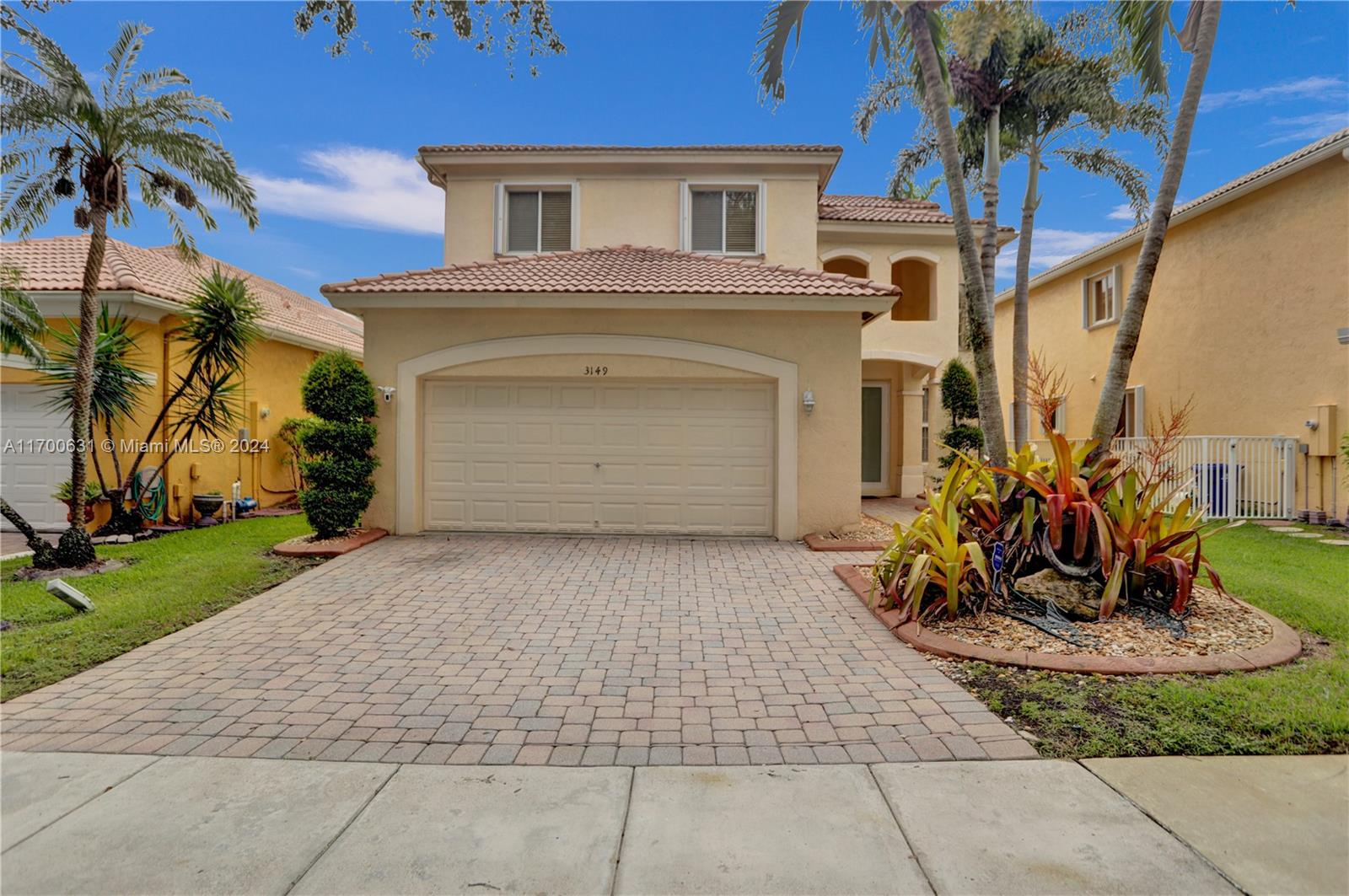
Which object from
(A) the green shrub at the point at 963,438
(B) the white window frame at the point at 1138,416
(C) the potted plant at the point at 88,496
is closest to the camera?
(C) the potted plant at the point at 88,496

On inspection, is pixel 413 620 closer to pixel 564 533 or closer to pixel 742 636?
pixel 742 636

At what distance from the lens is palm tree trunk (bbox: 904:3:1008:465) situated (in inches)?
275

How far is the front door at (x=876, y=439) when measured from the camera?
16.3 meters

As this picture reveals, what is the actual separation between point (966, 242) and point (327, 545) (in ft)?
30.1

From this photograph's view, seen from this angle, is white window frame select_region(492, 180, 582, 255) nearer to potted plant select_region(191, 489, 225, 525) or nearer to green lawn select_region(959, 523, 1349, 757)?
potted plant select_region(191, 489, 225, 525)

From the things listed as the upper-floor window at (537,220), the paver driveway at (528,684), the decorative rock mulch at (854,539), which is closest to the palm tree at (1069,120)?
the decorative rock mulch at (854,539)

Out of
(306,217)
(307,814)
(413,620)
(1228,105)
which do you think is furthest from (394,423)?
(1228,105)

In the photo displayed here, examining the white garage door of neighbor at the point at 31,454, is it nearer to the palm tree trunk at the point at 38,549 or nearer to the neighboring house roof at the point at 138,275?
the neighboring house roof at the point at 138,275

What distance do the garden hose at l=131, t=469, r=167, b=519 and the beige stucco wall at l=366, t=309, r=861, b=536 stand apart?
4.11 metres

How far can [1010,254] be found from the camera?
19.5 metres

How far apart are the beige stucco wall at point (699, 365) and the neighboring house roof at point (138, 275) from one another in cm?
372

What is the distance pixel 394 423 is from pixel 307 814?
8061 millimetres

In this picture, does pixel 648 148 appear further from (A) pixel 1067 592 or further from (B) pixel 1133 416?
(B) pixel 1133 416

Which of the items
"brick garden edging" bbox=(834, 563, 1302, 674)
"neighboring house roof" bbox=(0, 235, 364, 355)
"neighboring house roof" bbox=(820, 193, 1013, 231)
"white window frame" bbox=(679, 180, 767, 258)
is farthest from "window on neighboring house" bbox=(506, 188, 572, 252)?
"brick garden edging" bbox=(834, 563, 1302, 674)
